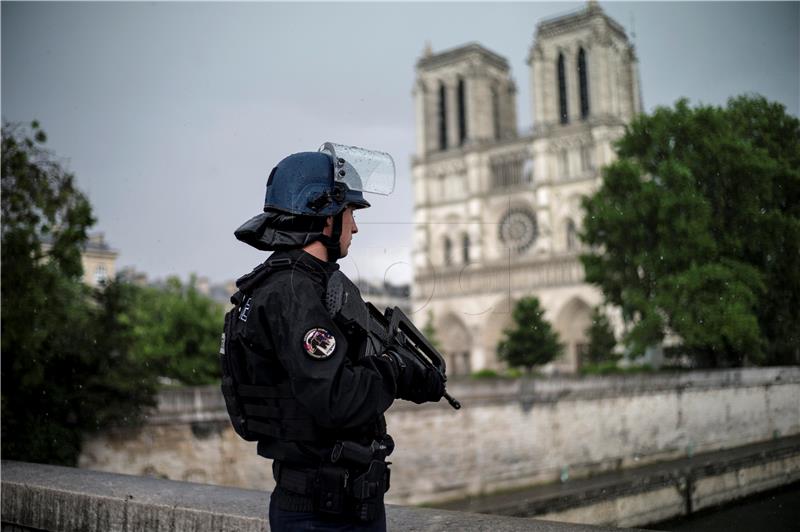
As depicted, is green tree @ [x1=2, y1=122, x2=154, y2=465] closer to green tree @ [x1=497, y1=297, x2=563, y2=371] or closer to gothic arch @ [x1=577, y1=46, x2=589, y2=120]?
gothic arch @ [x1=577, y1=46, x2=589, y2=120]

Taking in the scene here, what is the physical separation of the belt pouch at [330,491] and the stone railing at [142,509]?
99 cm

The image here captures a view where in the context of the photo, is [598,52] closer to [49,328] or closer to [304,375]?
[304,375]

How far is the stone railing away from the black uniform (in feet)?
3.24

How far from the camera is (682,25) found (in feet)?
18.5

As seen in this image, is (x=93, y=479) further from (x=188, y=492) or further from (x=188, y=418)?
(x=188, y=418)

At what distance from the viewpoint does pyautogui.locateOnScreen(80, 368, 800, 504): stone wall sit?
5.16 metres

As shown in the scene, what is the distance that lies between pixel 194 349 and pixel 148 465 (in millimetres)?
15395

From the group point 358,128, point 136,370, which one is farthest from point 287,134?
point 136,370

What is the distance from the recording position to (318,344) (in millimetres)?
1783

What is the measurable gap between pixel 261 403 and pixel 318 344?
29 centimetres

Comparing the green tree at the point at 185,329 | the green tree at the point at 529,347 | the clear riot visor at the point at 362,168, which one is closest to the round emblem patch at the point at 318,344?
the clear riot visor at the point at 362,168

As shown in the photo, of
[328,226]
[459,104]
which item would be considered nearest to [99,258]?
[328,226]

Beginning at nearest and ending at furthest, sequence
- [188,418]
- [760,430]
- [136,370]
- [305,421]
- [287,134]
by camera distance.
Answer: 1. [305,421]
2. [760,430]
3. [287,134]
4. [136,370]
5. [188,418]

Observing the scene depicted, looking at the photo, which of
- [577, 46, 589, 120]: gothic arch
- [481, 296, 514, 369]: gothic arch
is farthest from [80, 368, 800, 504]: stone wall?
[481, 296, 514, 369]: gothic arch
